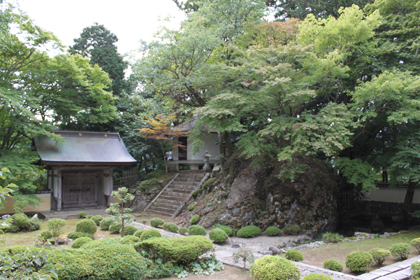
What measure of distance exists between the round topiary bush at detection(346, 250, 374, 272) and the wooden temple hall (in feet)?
44.2

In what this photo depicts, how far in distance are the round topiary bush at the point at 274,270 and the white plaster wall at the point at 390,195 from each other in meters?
14.9

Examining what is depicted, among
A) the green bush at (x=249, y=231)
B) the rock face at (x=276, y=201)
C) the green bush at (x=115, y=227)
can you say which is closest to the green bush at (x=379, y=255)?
the rock face at (x=276, y=201)

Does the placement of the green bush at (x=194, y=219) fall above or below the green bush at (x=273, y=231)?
above

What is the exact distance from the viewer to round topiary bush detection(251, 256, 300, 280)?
208 inches

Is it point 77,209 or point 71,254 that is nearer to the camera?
point 71,254

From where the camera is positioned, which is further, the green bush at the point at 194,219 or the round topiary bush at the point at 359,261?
the green bush at the point at 194,219

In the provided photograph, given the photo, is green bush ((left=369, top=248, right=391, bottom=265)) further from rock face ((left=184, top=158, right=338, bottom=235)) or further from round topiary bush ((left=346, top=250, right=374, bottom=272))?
rock face ((left=184, top=158, right=338, bottom=235))

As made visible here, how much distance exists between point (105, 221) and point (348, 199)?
1340 centimetres

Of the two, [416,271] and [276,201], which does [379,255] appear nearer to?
[416,271]

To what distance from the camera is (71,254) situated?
16.6 ft

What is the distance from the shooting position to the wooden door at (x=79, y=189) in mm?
17031

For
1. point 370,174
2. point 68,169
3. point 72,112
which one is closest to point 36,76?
point 72,112

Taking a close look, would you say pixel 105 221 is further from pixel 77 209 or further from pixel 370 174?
pixel 370 174

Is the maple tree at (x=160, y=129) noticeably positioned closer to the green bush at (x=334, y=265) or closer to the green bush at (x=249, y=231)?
the green bush at (x=249, y=231)
